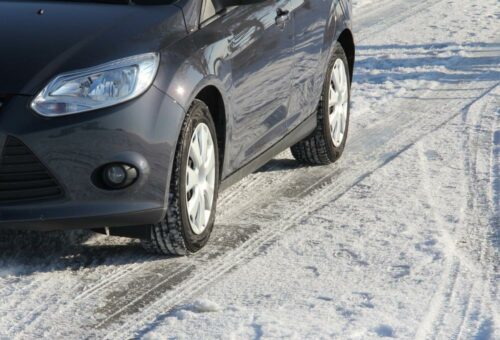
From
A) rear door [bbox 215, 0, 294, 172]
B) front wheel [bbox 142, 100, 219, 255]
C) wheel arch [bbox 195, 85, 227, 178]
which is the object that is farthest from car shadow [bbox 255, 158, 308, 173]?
front wheel [bbox 142, 100, 219, 255]

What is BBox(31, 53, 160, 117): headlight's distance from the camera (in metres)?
5.79

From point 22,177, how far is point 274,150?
195 cm

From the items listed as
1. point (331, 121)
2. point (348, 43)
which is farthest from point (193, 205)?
point (348, 43)

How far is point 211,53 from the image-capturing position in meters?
6.31

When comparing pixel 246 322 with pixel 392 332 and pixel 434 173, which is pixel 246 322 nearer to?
pixel 392 332

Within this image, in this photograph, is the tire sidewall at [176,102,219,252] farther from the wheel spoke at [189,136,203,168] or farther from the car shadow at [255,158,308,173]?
the car shadow at [255,158,308,173]

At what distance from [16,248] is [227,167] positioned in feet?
3.60

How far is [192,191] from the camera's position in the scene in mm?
6301

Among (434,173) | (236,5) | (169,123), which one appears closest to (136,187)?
(169,123)

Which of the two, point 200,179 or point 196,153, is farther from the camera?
point 200,179

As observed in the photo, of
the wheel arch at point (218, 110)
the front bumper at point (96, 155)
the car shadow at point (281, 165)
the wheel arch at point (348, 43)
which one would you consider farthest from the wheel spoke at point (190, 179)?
the wheel arch at point (348, 43)

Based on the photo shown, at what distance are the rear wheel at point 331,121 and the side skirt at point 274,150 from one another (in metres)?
0.14

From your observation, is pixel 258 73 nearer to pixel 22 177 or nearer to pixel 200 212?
pixel 200 212

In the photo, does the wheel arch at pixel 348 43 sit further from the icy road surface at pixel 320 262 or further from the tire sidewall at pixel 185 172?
the tire sidewall at pixel 185 172
